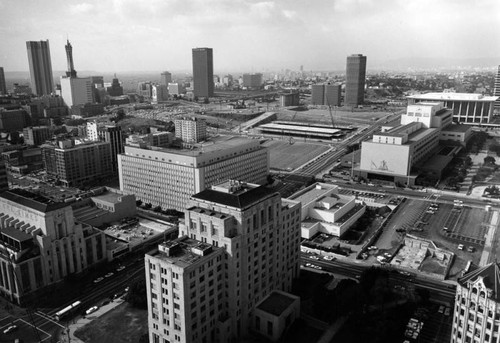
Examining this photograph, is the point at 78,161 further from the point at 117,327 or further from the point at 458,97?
the point at 458,97

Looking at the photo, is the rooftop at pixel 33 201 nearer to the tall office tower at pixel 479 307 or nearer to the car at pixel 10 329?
the car at pixel 10 329

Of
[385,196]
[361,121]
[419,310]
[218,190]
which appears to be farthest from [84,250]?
[361,121]

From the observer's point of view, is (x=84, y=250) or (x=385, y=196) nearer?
(x=84, y=250)

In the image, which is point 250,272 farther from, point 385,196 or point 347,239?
point 385,196

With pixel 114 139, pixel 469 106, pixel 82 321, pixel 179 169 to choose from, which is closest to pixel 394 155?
pixel 179 169

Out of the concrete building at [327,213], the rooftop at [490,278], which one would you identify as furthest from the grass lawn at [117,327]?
the rooftop at [490,278]

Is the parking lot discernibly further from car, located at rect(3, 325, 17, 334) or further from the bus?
A: the bus

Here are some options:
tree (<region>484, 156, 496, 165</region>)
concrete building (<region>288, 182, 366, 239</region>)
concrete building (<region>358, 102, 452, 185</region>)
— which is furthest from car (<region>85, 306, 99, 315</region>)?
tree (<region>484, 156, 496, 165</region>)
